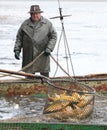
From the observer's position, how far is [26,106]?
35.2ft

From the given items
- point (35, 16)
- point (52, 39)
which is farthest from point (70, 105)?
point (35, 16)

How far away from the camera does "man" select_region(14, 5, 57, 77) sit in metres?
10.6

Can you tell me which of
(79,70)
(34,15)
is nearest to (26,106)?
(34,15)

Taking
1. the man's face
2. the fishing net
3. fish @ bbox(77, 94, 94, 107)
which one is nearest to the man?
the man's face

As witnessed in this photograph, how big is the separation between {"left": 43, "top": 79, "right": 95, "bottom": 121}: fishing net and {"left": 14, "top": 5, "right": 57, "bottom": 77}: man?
6.48ft

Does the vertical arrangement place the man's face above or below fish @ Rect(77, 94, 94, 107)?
above

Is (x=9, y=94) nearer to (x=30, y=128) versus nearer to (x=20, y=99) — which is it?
(x=20, y=99)

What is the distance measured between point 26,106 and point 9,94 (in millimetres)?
665

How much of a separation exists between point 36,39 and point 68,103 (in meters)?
2.46

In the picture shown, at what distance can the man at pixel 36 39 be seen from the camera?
419 inches

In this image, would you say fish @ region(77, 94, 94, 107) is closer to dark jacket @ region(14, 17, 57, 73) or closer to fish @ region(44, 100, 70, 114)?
fish @ region(44, 100, 70, 114)

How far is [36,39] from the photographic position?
35.4 feet

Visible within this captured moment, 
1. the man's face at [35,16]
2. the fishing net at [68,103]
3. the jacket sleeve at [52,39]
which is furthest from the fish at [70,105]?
the man's face at [35,16]

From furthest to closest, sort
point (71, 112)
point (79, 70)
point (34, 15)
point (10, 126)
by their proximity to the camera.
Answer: point (79, 70)
point (34, 15)
point (71, 112)
point (10, 126)
